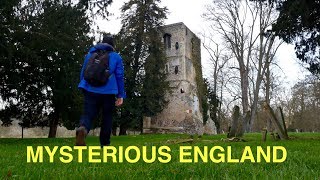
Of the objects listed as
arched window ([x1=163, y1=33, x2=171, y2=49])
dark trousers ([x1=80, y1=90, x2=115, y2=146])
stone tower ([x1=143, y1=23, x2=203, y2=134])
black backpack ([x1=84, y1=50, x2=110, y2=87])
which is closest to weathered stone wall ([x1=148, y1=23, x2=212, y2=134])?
stone tower ([x1=143, y1=23, x2=203, y2=134])

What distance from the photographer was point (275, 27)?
11.9m

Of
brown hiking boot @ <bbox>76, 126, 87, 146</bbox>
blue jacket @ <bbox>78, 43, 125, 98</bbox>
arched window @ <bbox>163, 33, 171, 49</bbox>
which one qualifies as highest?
arched window @ <bbox>163, 33, 171, 49</bbox>

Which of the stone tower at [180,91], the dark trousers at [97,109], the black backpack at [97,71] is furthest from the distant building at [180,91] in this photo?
the black backpack at [97,71]

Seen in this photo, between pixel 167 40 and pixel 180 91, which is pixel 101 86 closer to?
pixel 180 91

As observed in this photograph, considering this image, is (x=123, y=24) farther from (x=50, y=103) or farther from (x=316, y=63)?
(x=316, y=63)

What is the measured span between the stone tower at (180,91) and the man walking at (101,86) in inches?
1159

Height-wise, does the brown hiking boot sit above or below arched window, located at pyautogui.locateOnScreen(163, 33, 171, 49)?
below

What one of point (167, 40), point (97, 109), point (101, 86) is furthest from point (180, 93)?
point (101, 86)

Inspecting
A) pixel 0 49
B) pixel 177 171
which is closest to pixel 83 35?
pixel 0 49

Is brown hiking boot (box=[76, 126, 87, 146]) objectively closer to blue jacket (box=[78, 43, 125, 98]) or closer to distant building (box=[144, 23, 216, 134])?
blue jacket (box=[78, 43, 125, 98])

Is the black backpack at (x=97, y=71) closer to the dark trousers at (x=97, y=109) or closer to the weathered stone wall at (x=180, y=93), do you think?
the dark trousers at (x=97, y=109)

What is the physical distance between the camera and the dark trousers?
542 cm

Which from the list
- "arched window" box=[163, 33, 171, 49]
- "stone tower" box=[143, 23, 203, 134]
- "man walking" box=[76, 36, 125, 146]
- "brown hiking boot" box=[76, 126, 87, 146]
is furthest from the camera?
"arched window" box=[163, 33, 171, 49]

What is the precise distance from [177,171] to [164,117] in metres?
33.8
